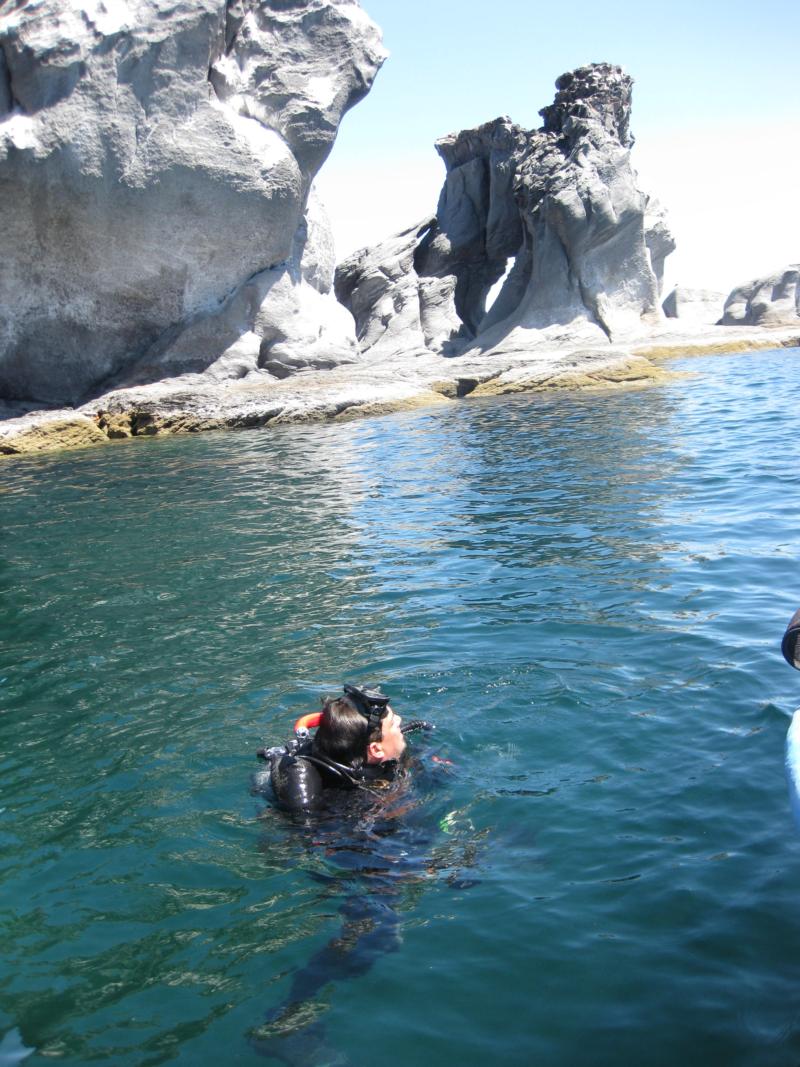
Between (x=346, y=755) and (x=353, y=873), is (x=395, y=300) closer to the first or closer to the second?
(x=346, y=755)

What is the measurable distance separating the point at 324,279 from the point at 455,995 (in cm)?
3379

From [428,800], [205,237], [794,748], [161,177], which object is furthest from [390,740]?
[205,237]

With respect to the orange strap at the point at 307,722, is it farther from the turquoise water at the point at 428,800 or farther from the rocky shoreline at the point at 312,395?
the rocky shoreline at the point at 312,395

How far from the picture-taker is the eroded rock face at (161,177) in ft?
84.0

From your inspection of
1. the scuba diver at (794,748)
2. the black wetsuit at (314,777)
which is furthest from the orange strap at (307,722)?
the scuba diver at (794,748)

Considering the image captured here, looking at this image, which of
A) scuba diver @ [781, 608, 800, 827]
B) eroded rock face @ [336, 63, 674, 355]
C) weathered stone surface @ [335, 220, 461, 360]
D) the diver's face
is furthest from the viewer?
weathered stone surface @ [335, 220, 461, 360]

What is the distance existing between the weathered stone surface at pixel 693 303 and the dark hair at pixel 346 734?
52.4 metres

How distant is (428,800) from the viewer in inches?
212

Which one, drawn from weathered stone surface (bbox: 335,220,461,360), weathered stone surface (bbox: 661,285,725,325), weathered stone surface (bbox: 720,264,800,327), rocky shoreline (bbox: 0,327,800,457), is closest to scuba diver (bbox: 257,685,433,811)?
rocky shoreline (bbox: 0,327,800,457)

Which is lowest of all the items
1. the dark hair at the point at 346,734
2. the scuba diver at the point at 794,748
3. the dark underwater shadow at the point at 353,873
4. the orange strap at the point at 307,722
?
the dark underwater shadow at the point at 353,873

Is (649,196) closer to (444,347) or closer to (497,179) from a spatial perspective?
(497,179)

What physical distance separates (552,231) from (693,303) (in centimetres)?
1819

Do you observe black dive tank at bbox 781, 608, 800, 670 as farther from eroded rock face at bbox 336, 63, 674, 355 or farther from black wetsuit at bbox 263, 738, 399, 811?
eroded rock face at bbox 336, 63, 674, 355

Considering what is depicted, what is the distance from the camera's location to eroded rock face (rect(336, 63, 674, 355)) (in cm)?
3834
